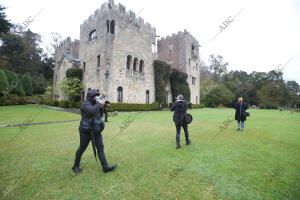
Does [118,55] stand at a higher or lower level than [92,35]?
lower

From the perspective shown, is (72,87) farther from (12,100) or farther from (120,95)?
(12,100)

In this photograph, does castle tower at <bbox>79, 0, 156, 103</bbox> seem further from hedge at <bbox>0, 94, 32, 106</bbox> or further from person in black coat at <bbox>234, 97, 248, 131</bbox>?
person in black coat at <bbox>234, 97, 248, 131</bbox>

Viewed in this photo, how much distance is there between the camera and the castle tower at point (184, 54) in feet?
92.8

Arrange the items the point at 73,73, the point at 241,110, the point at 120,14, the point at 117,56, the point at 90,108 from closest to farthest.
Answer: the point at 90,108
the point at 241,110
the point at 117,56
the point at 120,14
the point at 73,73

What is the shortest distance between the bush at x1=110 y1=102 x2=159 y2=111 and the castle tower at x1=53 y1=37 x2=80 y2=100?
421 inches

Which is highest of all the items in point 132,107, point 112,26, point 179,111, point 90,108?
point 112,26

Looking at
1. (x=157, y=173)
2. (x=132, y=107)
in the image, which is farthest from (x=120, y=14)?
(x=157, y=173)

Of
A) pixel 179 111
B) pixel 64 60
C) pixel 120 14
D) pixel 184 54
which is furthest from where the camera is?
pixel 184 54

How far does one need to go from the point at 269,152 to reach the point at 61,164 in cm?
580

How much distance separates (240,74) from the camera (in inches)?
2151

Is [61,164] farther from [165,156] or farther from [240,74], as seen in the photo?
[240,74]

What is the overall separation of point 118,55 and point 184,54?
50.4 ft

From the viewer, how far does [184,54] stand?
28.2 metres

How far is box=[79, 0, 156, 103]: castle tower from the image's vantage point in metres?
17.5
